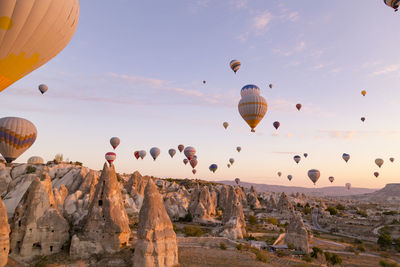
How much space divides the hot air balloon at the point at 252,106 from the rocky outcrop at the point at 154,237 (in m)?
25.8

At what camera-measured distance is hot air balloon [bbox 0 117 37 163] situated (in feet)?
133

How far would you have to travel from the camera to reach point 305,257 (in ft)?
98.4

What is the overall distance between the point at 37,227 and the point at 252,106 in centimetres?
3276

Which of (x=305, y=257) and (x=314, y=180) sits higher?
(x=314, y=180)

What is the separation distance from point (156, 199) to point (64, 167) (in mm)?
43877

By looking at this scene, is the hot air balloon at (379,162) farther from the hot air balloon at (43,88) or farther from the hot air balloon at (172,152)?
the hot air balloon at (43,88)

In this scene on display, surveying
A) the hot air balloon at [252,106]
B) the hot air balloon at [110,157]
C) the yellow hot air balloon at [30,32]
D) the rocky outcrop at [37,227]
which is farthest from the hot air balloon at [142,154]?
the yellow hot air balloon at [30,32]

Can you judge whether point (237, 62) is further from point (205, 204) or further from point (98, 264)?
point (98, 264)

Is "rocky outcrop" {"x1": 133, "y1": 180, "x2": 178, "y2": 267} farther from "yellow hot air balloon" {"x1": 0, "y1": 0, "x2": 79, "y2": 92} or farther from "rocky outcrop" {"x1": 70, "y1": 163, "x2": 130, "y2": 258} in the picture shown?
"yellow hot air balloon" {"x1": 0, "y1": 0, "x2": 79, "y2": 92}

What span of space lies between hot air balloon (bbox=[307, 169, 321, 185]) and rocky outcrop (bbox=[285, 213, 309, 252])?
4502cm

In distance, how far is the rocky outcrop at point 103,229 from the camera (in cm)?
2247

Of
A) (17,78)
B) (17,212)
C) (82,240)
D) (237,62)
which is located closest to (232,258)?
(82,240)

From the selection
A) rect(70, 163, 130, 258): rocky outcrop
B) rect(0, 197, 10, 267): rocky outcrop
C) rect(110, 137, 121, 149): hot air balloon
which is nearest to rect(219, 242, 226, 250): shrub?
rect(70, 163, 130, 258): rocky outcrop

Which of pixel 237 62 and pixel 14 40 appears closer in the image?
pixel 14 40
